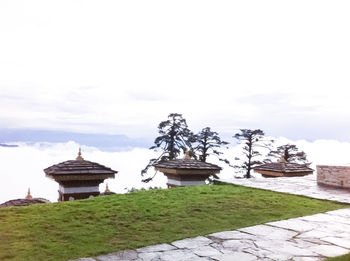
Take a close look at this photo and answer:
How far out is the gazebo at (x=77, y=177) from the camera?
967 cm

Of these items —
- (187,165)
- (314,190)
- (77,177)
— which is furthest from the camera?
(187,165)

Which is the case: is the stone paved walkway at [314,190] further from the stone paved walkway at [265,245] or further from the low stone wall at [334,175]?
the stone paved walkway at [265,245]

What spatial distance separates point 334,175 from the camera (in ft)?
28.3

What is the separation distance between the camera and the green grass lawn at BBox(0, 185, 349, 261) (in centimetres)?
349

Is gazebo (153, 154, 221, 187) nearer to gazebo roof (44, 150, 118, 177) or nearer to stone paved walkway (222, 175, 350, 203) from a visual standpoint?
gazebo roof (44, 150, 118, 177)

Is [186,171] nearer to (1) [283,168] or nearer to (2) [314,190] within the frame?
(2) [314,190]

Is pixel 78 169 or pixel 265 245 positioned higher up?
pixel 78 169

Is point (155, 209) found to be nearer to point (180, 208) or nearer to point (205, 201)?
point (180, 208)

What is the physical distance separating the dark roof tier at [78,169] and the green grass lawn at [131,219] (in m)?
3.55

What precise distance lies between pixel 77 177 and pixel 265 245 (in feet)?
23.7

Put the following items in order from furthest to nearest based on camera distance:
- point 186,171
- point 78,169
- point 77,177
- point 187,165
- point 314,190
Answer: point 187,165 < point 186,171 < point 78,169 < point 77,177 < point 314,190

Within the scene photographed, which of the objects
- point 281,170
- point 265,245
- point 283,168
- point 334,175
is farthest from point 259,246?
point 283,168

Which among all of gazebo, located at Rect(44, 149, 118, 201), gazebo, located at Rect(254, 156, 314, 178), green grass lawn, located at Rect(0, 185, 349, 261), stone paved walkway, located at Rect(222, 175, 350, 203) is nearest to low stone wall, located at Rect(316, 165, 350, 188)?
stone paved walkway, located at Rect(222, 175, 350, 203)

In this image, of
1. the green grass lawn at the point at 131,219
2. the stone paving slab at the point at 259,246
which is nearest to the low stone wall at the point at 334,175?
the green grass lawn at the point at 131,219
